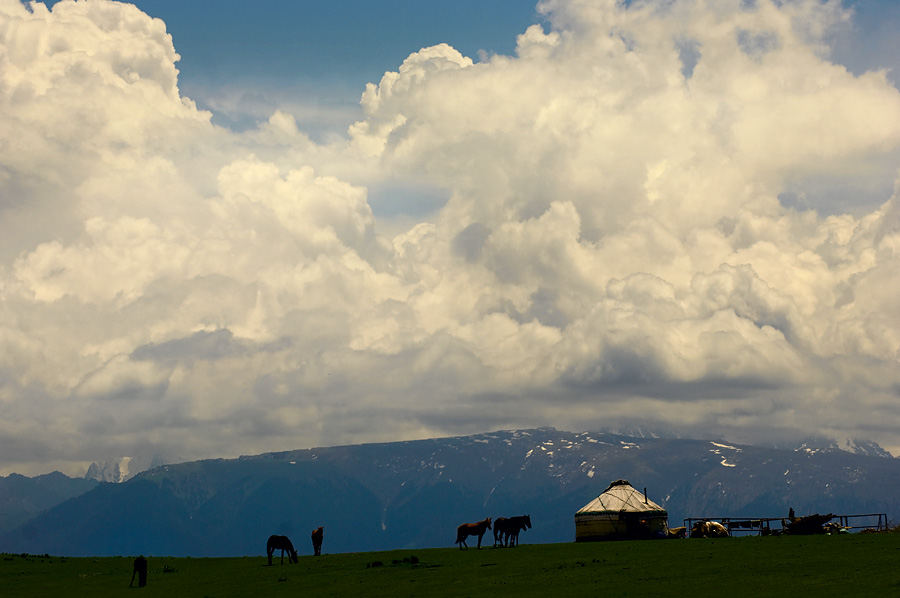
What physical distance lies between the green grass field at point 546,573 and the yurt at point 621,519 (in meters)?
20.8

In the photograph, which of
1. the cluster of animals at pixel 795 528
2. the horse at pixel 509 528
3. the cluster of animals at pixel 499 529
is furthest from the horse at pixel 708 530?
the cluster of animals at pixel 499 529

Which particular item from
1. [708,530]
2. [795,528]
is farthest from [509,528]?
[795,528]

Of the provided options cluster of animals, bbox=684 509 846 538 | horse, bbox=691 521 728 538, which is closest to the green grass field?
cluster of animals, bbox=684 509 846 538

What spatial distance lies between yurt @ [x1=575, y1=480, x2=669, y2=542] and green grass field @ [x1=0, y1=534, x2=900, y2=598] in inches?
820

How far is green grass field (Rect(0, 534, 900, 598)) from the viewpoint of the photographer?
54312mm

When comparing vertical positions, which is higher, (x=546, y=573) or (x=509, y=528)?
(x=509, y=528)

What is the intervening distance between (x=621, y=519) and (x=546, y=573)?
47.7 meters

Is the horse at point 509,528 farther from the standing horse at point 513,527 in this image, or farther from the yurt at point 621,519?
the yurt at point 621,519

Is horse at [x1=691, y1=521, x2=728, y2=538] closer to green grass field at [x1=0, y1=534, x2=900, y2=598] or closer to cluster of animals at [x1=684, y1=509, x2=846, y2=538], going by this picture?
cluster of animals at [x1=684, y1=509, x2=846, y2=538]

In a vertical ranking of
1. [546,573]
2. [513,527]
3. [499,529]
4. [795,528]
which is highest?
[513,527]

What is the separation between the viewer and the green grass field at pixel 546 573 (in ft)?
178

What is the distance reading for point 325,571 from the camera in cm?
7281

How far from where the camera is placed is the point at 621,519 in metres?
110

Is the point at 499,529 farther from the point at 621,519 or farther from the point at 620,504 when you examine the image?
the point at 620,504
